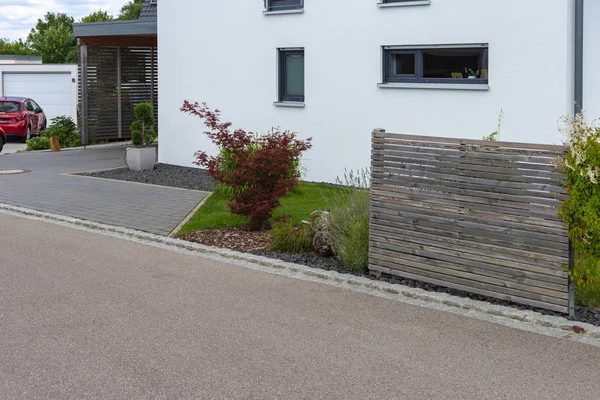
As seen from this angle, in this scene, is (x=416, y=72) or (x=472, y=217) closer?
(x=472, y=217)

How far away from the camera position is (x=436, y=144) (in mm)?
8492

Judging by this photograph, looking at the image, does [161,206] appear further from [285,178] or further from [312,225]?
[312,225]

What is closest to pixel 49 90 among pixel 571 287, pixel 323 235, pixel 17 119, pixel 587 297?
pixel 17 119

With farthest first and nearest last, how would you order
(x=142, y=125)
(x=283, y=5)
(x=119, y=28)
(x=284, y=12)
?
(x=119, y=28), (x=142, y=125), (x=283, y=5), (x=284, y=12)

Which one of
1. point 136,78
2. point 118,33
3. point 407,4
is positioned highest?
point 118,33

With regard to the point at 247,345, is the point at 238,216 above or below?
above

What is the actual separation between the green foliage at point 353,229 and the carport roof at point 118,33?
12903 millimetres

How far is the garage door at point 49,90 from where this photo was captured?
36344 millimetres

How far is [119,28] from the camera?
22.5 metres

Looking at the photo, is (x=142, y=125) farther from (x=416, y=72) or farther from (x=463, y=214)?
(x=463, y=214)

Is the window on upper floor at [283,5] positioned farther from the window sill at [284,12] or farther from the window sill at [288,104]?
the window sill at [288,104]

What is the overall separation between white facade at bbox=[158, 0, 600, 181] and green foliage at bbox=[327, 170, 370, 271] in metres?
5.18

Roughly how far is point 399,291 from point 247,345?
7.35 feet

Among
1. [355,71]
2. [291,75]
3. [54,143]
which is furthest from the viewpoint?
[54,143]
